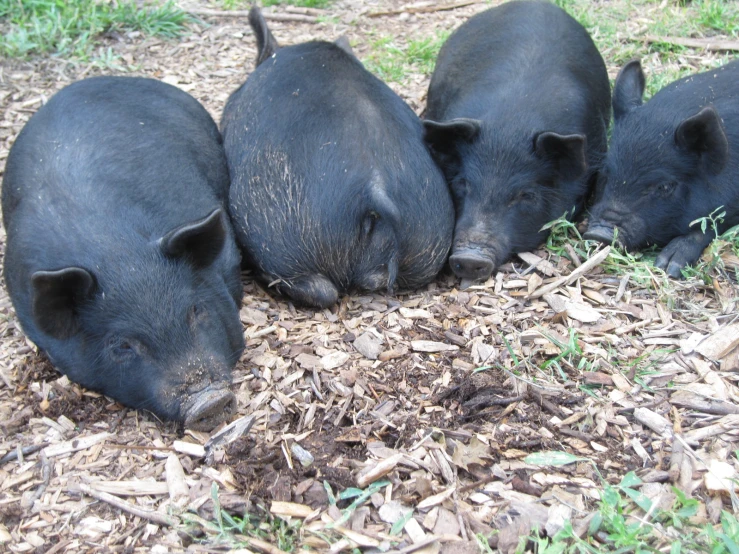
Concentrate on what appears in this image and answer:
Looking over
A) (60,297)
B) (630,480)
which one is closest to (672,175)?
(630,480)

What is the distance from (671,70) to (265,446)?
490 centimetres

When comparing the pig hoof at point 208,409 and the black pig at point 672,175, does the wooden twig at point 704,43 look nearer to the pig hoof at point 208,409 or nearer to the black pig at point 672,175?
the black pig at point 672,175

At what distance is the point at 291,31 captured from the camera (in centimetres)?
746

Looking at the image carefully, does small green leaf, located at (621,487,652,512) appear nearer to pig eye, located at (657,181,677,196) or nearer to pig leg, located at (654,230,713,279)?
pig leg, located at (654,230,713,279)

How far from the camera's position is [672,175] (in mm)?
4754

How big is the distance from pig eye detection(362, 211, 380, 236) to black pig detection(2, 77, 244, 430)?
74 centimetres

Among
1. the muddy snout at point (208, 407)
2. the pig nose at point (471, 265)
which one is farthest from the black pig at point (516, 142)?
the muddy snout at point (208, 407)

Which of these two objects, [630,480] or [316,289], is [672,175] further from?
[630,480]

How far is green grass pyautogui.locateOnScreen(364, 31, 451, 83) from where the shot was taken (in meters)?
6.75

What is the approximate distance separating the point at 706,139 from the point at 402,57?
3.14m

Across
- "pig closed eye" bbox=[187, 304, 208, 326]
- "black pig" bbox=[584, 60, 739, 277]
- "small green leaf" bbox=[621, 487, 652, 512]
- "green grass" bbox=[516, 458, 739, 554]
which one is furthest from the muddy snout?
"black pig" bbox=[584, 60, 739, 277]

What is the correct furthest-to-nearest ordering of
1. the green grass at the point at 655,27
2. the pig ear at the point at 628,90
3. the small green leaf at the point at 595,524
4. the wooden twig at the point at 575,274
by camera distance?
the green grass at the point at 655,27
the pig ear at the point at 628,90
the wooden twig at the point at 575,274
the small green leaf at the point at 595,524

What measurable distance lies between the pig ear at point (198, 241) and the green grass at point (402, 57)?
11.2 feet

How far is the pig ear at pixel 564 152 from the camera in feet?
15.0
